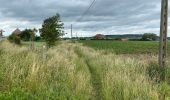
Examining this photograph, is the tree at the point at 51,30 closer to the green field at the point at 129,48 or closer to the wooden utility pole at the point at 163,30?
the green field at the point at 129,48

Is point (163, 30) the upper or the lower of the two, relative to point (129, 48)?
upper

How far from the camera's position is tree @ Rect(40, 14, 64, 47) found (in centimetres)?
4231

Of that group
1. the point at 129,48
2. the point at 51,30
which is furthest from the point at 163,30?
the point at 129,48

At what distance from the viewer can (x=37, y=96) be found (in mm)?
8820


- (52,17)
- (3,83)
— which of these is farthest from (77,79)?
(52,17)

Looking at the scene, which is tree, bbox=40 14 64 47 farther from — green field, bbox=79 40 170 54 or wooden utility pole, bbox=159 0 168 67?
wooden utility pole, bbox=159 0 168 67

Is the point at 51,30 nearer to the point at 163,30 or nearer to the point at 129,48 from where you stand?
the point at 129,48

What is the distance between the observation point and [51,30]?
4241cm

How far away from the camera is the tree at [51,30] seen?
1666 inches

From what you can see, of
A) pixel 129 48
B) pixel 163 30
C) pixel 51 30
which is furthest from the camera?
pixel 129 48

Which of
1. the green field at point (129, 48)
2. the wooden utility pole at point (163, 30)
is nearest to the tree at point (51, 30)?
the green field at point (129, 48)

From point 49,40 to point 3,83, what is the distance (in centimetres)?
3343

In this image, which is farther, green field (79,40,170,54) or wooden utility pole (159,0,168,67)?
green field (79,40,170,54)

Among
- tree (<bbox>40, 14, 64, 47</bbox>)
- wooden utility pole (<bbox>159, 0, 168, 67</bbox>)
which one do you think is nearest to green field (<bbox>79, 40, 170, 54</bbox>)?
tree (<bbox>40, 14, 64, 47</bbox>)
